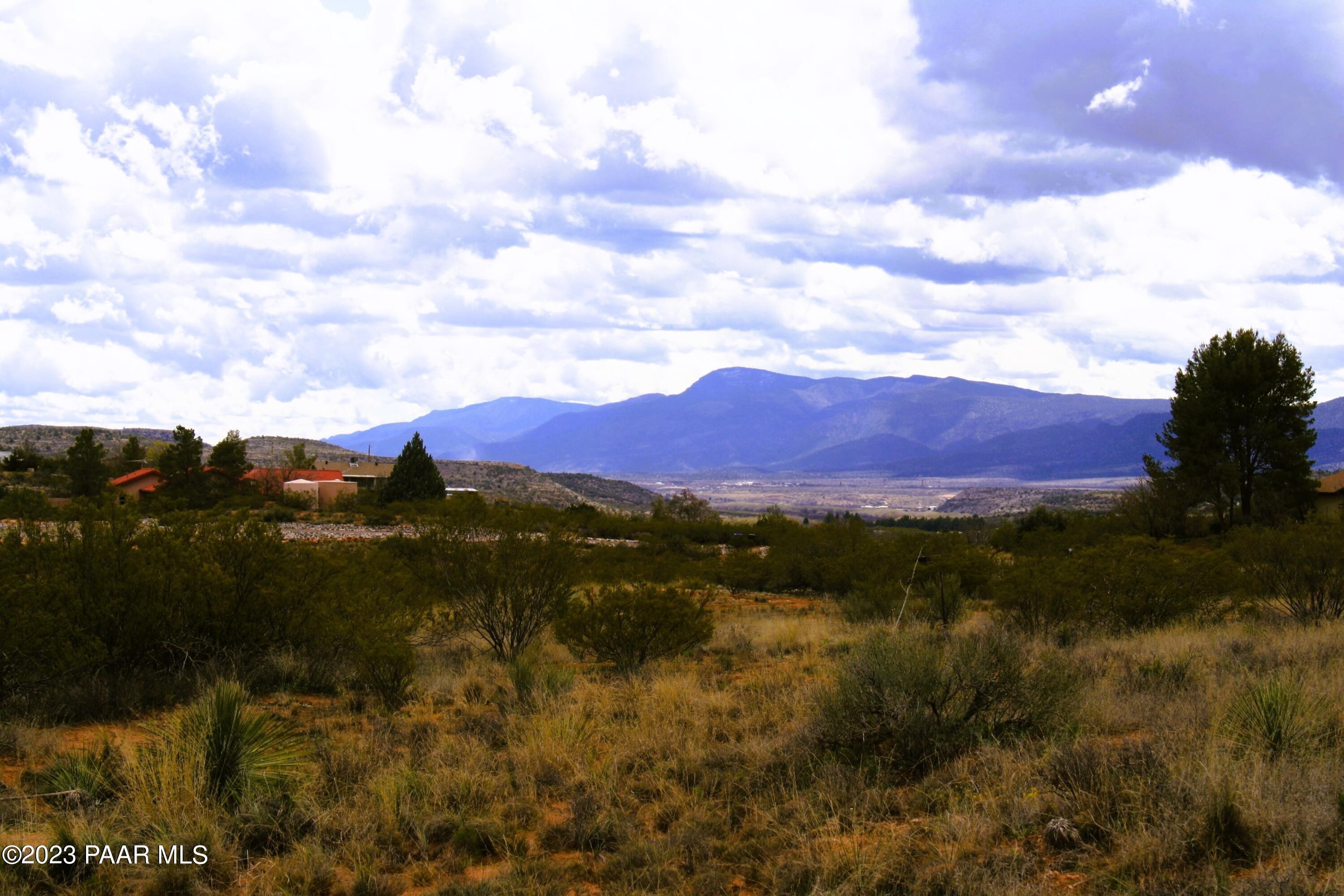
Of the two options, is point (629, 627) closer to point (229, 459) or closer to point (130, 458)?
point (229, 459)

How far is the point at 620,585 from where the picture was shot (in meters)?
13.7

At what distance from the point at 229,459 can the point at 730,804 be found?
60.3 m

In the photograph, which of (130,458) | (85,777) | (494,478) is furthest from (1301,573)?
(494,478)

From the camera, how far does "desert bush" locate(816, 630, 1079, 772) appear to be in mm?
7230

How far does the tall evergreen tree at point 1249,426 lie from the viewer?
127ft

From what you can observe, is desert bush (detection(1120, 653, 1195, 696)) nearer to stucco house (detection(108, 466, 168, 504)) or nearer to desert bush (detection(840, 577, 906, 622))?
desert bush (detection(840, 577, 906, 622))

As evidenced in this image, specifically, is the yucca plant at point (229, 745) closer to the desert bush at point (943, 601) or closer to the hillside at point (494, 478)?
the desert bush at point (943, 601)

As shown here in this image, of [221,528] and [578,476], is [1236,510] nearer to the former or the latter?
[221,528]

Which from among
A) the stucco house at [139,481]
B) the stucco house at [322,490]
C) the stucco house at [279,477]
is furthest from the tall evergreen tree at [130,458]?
the stucco house at [322,490]

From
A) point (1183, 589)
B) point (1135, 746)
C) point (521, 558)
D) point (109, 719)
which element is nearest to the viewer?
point (1135, 746)

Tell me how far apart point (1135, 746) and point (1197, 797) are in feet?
3.77

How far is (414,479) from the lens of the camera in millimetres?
60469

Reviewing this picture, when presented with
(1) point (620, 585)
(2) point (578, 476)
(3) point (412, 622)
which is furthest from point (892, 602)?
(2) point (578, 476)

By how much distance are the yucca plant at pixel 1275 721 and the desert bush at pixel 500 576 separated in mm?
9107
